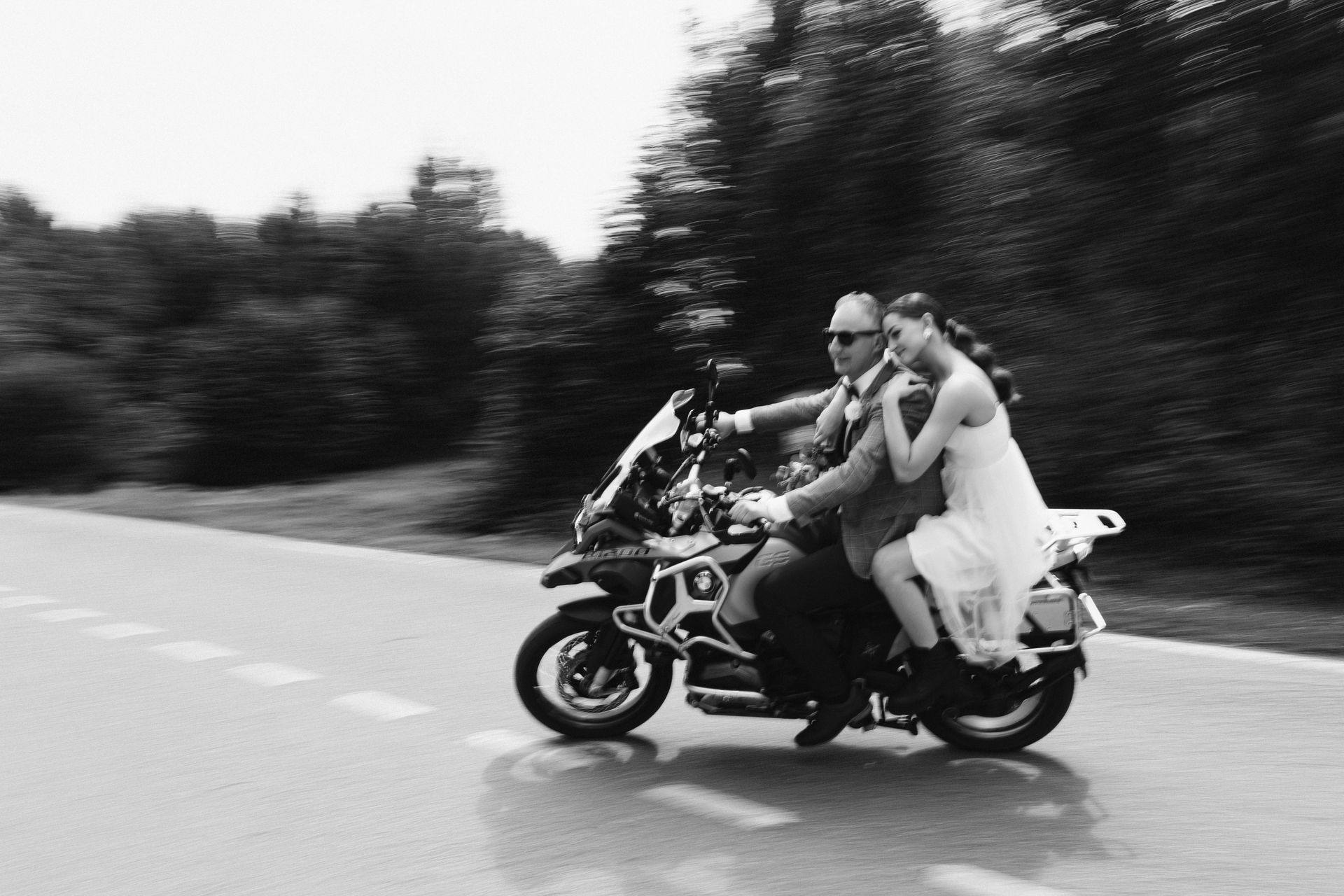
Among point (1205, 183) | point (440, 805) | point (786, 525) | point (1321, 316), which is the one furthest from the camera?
point (1205, 183)

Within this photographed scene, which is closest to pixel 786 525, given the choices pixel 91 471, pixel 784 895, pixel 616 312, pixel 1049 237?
pixel 784 895

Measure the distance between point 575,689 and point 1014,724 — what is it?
68.2 inches

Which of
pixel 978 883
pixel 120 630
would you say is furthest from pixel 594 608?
pixel 120 630

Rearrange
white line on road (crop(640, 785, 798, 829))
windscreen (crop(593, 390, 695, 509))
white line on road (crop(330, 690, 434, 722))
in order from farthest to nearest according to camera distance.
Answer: white line on road (crop(330, 690, 434, 722)) < windscreen (crop(593, 390, 695, 509)) < white line on road (crop(640, 785, 798, 829))

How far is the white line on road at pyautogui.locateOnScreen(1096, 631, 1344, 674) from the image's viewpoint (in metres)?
6.13

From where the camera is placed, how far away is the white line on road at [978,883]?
11.9 ft

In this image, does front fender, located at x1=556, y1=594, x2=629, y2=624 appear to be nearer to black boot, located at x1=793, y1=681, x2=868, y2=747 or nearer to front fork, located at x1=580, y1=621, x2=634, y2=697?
front fork, located at x1=580, y1=621, x2=634, y2=697

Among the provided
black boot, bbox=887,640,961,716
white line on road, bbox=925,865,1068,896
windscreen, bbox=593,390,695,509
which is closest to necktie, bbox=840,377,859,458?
windscreen, bbox=593,390,695,509

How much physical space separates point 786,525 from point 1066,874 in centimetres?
166

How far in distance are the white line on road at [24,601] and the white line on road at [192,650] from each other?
2393 mm

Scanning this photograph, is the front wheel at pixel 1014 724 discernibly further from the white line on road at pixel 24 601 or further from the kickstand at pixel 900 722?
the white line on road at pixel 24 601

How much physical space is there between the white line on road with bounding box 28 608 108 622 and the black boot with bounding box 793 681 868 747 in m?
6.06

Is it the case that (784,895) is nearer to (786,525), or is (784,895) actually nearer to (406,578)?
(786,525)

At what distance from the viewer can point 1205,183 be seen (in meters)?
9.34
